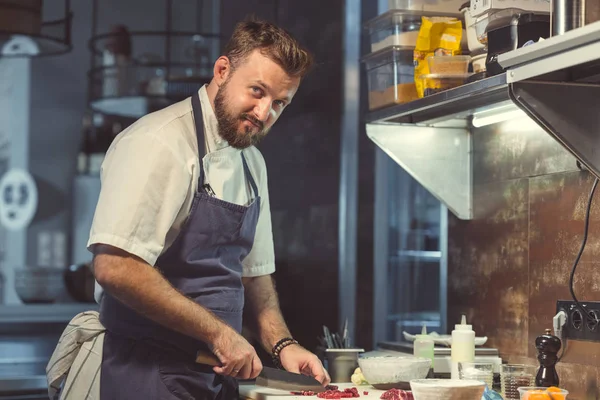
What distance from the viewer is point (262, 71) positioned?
7.70 ft

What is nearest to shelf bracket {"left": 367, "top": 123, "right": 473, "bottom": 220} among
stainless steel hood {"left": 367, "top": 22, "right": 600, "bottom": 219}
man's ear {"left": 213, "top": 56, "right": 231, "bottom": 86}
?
stainless steel hood {"left": 367, "top": 22, "right": 600, "bottom": 219}

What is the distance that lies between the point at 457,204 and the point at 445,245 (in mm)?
207

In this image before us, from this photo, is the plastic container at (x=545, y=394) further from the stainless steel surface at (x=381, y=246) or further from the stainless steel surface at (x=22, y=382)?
the stainless steel surface at (x=381, y=246)

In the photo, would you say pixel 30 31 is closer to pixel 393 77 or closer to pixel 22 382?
pixel 22 382

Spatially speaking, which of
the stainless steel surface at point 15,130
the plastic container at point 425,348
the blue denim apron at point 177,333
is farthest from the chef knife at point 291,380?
the stainless steel surface at point 15,130

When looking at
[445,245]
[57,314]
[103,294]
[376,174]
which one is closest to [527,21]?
[445,245]

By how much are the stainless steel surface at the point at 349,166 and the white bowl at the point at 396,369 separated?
4.78 ft

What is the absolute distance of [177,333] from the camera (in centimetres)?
226

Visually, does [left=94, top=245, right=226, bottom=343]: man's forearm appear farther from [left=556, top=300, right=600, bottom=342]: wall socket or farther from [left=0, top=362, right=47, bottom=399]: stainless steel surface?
[left=0, top=362, right=47, bottom=399]: stainless steel surface

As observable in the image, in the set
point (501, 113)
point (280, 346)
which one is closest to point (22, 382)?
point (280, 346)

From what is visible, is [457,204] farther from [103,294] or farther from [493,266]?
[103,294]

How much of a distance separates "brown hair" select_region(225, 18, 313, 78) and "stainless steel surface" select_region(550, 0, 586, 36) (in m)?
0.69

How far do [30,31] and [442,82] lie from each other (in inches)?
76.6

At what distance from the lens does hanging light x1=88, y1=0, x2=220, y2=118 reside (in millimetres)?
4387
